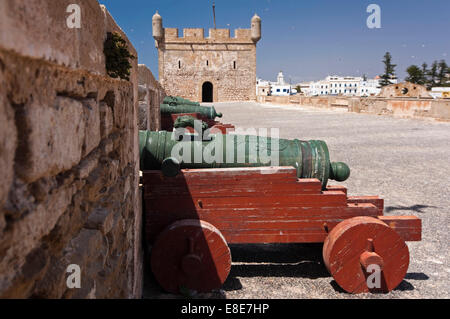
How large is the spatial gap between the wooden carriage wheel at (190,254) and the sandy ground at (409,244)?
122mm

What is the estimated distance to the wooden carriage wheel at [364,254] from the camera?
277cm

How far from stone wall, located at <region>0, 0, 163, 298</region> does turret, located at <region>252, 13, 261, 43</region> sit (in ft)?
106

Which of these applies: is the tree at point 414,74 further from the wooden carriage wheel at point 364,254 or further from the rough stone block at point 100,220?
the rough stone block at point 100,220

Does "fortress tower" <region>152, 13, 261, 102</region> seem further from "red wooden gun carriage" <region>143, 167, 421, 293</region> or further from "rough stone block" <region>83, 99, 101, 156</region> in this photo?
"rough stone block" <region>83, 99, 101, 156</region>

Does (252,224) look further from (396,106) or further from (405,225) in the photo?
(396,106)

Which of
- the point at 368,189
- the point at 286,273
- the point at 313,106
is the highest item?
the point at 313,106

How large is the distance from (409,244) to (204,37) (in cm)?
3110

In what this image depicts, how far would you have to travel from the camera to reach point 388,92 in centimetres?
2584

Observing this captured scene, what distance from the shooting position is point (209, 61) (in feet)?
109

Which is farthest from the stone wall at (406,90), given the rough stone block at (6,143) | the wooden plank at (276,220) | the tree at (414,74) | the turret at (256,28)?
the tree at (414,74)

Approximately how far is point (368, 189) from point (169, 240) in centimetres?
374

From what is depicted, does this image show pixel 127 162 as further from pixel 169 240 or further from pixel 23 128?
pixel 23 128

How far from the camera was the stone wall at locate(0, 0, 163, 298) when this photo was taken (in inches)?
29.9
